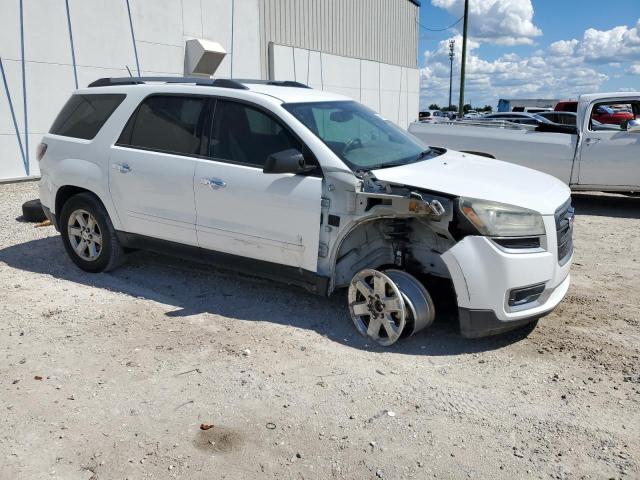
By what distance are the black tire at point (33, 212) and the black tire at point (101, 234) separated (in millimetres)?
2281

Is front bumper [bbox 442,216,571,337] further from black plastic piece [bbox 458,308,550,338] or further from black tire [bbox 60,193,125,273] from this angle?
black tire [bbox 60,193,125,273]

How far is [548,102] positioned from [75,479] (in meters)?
50.4

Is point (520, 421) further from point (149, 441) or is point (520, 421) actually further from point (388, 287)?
point (149, 441)

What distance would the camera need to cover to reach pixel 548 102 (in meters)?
47.8

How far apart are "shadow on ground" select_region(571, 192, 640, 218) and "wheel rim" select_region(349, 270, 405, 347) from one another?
625 centimetres

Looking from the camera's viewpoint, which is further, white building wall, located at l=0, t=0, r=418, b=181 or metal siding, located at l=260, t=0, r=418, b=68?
metal siding, located at l=260, t=0, r=418, b=68

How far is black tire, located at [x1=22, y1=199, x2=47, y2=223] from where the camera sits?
7.91m

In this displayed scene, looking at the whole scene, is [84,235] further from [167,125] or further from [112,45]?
[112,45]

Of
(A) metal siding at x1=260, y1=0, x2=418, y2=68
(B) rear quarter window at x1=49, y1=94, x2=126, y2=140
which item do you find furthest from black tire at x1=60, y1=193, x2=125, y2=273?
(A) metal siding at x1=260, y1=0, x2=418, y2=68

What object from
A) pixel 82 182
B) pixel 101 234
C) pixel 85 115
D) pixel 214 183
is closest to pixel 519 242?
pixel 214 183

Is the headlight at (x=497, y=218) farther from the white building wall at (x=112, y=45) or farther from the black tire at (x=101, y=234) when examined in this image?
the white building wall at (x=112, y=45)

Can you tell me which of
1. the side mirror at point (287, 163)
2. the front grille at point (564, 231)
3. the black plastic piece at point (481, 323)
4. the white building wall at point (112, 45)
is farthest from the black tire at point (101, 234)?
the white building wall at point (112, 45)

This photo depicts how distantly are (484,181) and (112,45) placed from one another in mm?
10557

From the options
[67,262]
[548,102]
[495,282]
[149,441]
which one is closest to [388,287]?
[495,282]
